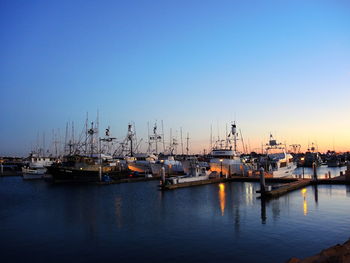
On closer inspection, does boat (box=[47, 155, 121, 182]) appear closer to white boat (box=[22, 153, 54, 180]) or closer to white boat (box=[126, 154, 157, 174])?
white boat (box=[126, 154, 157, 174])

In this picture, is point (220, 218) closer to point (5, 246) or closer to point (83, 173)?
point (5, 246)

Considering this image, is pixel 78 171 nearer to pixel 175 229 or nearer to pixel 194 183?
pixel 194 183

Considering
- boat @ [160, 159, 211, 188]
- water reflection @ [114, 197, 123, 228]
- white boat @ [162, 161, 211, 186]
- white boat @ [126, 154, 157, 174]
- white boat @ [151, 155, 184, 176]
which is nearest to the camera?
water reflection @ [114, 197, 123, 228]

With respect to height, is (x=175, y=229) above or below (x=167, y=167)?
below

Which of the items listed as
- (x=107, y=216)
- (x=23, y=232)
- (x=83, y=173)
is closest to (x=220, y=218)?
(x=107, y=216)

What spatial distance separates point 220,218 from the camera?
23.7 meters

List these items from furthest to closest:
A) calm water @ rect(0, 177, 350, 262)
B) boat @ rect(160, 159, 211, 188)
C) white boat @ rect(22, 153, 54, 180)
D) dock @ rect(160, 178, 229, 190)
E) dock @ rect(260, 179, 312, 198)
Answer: white boat @ rect(22, 153, 54, 180), boat @ rect(160, 159, 211, 188), dock @ rect(160, 178, 229, 190), dock @ rect(260, 179, 312, 198), calm water @ rect(0, 177, 350, 262)

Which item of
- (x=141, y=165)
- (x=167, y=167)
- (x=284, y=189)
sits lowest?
(x=284, y=189)

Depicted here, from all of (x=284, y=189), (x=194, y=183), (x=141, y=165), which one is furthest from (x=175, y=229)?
(x=141, y=165)

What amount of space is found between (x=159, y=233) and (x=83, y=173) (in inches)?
1756

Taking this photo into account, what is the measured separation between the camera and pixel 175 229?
2039 cm

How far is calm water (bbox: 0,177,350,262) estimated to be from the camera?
15.6 metres

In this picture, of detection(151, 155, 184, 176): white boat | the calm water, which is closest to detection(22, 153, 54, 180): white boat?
detection(151, 155, 184, 176): white boat

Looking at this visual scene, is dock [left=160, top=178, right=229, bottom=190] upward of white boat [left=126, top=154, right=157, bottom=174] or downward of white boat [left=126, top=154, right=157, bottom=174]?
downward
